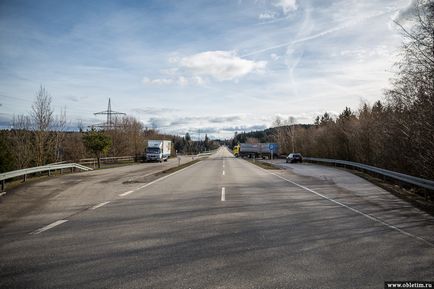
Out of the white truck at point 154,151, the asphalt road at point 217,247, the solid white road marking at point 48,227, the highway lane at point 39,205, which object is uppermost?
the white truck at point 154,151

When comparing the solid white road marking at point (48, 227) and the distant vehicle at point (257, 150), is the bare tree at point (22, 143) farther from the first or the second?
the distant vehicle at point (257, 150)

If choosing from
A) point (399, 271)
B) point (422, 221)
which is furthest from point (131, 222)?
point (422, 221)

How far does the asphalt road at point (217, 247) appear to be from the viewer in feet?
13.9

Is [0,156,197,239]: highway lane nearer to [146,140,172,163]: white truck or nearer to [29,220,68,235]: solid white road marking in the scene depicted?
[29,220,68,235]: solid white road marking

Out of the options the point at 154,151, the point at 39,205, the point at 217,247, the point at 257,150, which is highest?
the point at 257,150

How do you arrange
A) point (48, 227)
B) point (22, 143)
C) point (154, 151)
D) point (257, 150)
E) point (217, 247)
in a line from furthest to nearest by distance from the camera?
1. point (257, 150)
2. point (154, 151)
3. point (22, 143)
4. point (48, 227)
5. point (217, 247)

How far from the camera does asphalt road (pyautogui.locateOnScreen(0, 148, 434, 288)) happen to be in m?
4.24

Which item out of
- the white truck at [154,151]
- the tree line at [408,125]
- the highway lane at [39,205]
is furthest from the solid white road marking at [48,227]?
the white truck at [154,151]

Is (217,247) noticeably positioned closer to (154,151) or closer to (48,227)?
(48,227)

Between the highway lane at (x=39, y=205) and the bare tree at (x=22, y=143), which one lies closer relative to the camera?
the highway lane at (x=39, y=205)

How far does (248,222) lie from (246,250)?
85.2 inches

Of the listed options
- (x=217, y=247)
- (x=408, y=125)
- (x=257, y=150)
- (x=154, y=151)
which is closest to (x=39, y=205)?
(x=217, y=247)

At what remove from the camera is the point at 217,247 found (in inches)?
218

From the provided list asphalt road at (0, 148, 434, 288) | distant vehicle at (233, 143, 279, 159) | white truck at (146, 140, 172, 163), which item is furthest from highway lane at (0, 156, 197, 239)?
distant vehicle at (233, 143, 279, 159)
